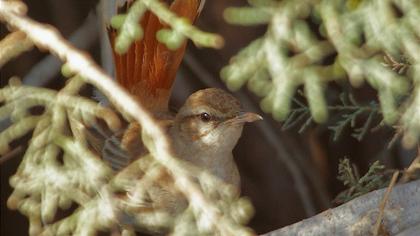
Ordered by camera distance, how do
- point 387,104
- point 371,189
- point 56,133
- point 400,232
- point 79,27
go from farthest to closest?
point 79,27 → point 371,189 → point 400,232 → point 56,133 → point 387,104

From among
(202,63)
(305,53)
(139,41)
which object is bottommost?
(202,63)

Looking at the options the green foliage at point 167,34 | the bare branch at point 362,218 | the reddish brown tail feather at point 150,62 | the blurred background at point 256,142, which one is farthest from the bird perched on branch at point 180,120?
the blurred background at point 256,142

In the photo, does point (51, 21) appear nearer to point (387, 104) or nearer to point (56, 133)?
point (56, 133)

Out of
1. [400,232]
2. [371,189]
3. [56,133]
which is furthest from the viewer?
[371,189]

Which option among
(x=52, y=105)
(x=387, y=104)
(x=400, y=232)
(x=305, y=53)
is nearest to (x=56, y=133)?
(x=52, y=105)

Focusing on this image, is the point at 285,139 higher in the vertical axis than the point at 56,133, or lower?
lower

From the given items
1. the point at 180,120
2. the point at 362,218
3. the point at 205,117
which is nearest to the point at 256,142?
the point at 180,120
